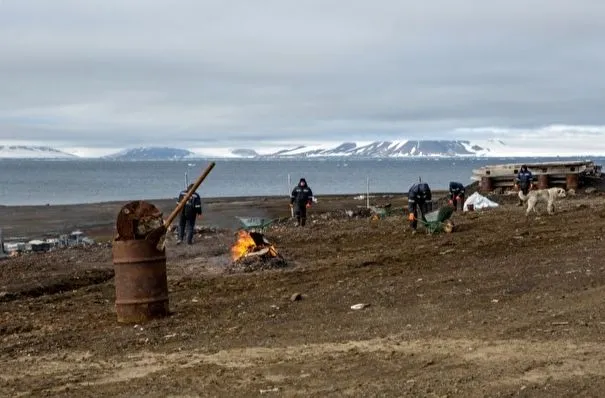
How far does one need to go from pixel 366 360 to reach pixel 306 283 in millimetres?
5945

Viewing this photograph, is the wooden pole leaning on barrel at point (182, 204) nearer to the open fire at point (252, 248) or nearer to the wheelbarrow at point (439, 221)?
the open fire at point (252, 248)

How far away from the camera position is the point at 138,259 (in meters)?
11.7

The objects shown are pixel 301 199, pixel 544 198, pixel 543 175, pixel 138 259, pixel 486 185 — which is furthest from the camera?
pixel 486 185

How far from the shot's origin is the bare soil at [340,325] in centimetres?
793

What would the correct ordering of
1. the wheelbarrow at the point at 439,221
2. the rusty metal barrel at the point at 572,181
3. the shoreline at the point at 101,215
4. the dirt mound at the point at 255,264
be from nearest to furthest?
1. the dirt mound at the point at 255,264
2. the wheelbarrow at the point at 439,221
3. the rusty metal barrel at the point at 572,181
4. the shoreline at the point at 101,215

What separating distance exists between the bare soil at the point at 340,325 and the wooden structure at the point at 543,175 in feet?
63.5

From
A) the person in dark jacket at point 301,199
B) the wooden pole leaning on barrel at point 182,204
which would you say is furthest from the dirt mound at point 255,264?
the person in dark jacket at point 301,199

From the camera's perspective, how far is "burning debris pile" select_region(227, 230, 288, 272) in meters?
16.7

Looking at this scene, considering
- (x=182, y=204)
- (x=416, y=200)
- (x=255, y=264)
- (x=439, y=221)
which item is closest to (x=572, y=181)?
(x=416, y=200)

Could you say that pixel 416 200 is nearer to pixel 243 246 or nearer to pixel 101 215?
pixel 243 246

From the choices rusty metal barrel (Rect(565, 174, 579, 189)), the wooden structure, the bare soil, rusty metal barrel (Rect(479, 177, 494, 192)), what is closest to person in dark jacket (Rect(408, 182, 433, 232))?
the bare soil

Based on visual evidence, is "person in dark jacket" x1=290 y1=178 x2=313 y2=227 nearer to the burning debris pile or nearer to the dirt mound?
the burning debris pile

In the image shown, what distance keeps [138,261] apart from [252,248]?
5.55m

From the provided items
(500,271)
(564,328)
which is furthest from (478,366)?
(500,271)
